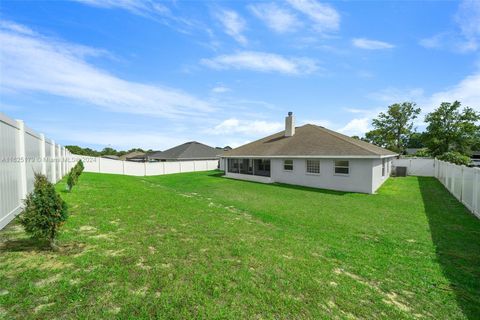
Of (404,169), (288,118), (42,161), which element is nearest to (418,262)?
(42,161)

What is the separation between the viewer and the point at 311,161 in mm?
18219

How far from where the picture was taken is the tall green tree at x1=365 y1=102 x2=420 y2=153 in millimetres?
39250

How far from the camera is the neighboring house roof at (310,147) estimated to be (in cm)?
1647

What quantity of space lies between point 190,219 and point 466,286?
7189 millimetres

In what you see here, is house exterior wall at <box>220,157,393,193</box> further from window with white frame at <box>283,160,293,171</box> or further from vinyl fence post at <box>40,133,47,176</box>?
vinyl fence post at <box>40,133,47,176</box>

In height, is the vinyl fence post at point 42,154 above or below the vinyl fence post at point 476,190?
above

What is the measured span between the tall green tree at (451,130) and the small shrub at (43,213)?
44.9 metres

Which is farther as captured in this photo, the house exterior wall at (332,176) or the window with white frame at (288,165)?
the window with white frame at (288,165)

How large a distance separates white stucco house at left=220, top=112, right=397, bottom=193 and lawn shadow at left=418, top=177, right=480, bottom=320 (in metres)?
4.50

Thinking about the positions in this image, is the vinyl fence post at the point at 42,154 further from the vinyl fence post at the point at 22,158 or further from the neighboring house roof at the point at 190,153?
the neighboring house roof at the point at 190,153

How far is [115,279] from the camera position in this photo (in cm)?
385

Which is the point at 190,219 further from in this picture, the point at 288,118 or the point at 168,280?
the point at 288,118

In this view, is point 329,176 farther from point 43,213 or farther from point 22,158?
point 22,158

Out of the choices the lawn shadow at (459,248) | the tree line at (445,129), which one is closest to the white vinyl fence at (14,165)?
the lawn shadow at (459,248)
